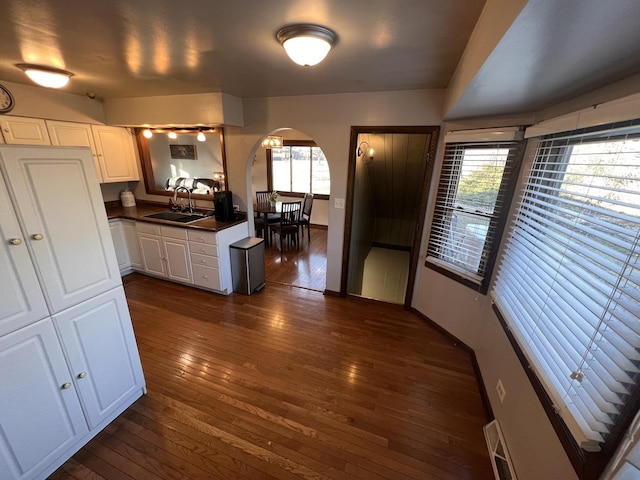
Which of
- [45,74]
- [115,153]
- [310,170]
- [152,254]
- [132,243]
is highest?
[45,74]

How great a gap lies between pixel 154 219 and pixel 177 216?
13.6 inches

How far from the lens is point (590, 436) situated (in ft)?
3.03

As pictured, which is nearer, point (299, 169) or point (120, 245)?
point (120, 245)

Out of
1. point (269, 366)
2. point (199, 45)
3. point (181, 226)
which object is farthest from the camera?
point (181, 226)

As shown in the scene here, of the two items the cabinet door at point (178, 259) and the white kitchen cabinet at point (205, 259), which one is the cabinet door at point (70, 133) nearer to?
the cabinet door at point (178, 259)

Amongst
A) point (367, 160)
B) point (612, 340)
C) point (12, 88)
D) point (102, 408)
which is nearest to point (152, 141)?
point (12, 88)

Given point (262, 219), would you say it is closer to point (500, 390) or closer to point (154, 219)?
point (154, 219)

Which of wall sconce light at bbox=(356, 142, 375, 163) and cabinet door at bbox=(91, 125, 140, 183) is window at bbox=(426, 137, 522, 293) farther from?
cabinet door at bbox=(91, 125, 140, 183)

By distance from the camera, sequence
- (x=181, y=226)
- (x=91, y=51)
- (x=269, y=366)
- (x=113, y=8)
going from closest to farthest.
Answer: (x=113, y=8) < (x=91, y=51) < (x=269, y=366) < (x=181, y=226)

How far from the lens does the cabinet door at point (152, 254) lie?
11.0 feet

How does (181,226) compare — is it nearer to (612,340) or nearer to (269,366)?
(269,366)

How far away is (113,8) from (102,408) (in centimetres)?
226

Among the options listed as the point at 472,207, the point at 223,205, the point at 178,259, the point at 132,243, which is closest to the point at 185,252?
the point at 178,259

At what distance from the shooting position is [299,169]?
245 inches
